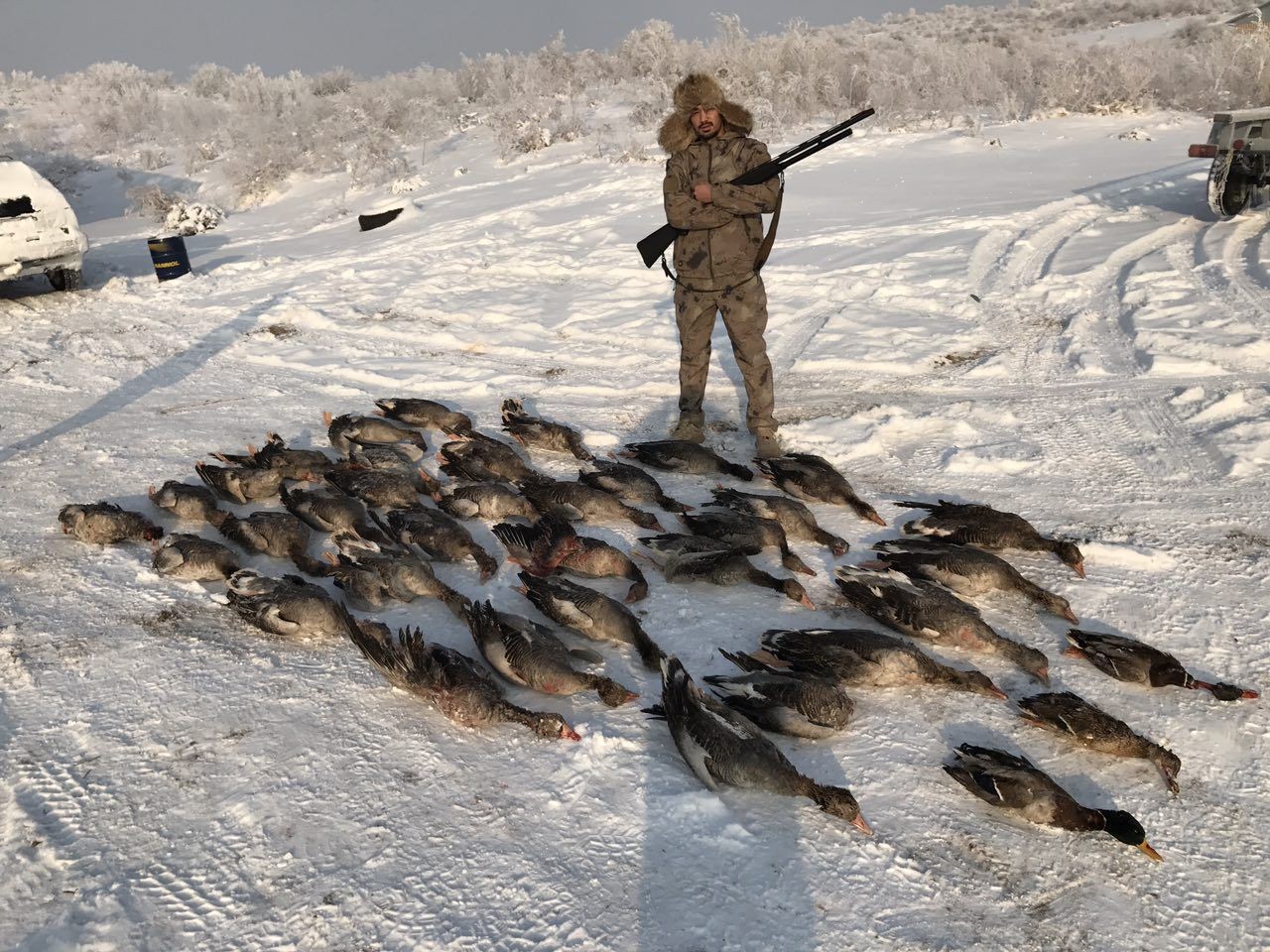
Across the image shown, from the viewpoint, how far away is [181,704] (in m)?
3.47

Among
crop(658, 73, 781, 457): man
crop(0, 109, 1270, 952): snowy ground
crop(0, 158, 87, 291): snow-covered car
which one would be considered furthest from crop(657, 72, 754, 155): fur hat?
crop(0, 158, 87, 291): snow-covered car

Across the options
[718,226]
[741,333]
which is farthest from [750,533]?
[718,226]

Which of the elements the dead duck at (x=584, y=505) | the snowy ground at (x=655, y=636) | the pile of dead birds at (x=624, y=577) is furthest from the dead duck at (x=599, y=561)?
the dead duck at (x=584, y=505)

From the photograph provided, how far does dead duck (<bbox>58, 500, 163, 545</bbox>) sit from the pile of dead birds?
0.01m

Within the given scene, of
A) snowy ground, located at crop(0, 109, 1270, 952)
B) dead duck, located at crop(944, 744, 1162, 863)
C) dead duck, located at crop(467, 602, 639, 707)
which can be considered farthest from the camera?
dead duck, located at crop(467, 602, 639, 707)

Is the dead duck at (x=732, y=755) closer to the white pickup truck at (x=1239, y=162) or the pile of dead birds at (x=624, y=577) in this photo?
the pile of dead birds at (x=624, y=577)

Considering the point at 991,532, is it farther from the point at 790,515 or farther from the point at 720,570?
the point at 720,570

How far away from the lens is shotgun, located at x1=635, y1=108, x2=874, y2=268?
5.25 meters

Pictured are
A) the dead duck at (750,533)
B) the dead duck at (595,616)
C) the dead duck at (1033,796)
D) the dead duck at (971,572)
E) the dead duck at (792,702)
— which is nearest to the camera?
the dead duck at (1033,796)

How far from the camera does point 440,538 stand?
4625 millimetres

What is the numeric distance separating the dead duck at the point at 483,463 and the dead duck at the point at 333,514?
78 cm

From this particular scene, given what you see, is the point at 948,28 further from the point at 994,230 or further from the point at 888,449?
the point at 888,449

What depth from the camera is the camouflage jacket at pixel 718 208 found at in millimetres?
5332

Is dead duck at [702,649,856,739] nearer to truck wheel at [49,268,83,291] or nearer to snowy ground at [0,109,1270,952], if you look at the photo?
snowy ground at [0,109,1270,952]
